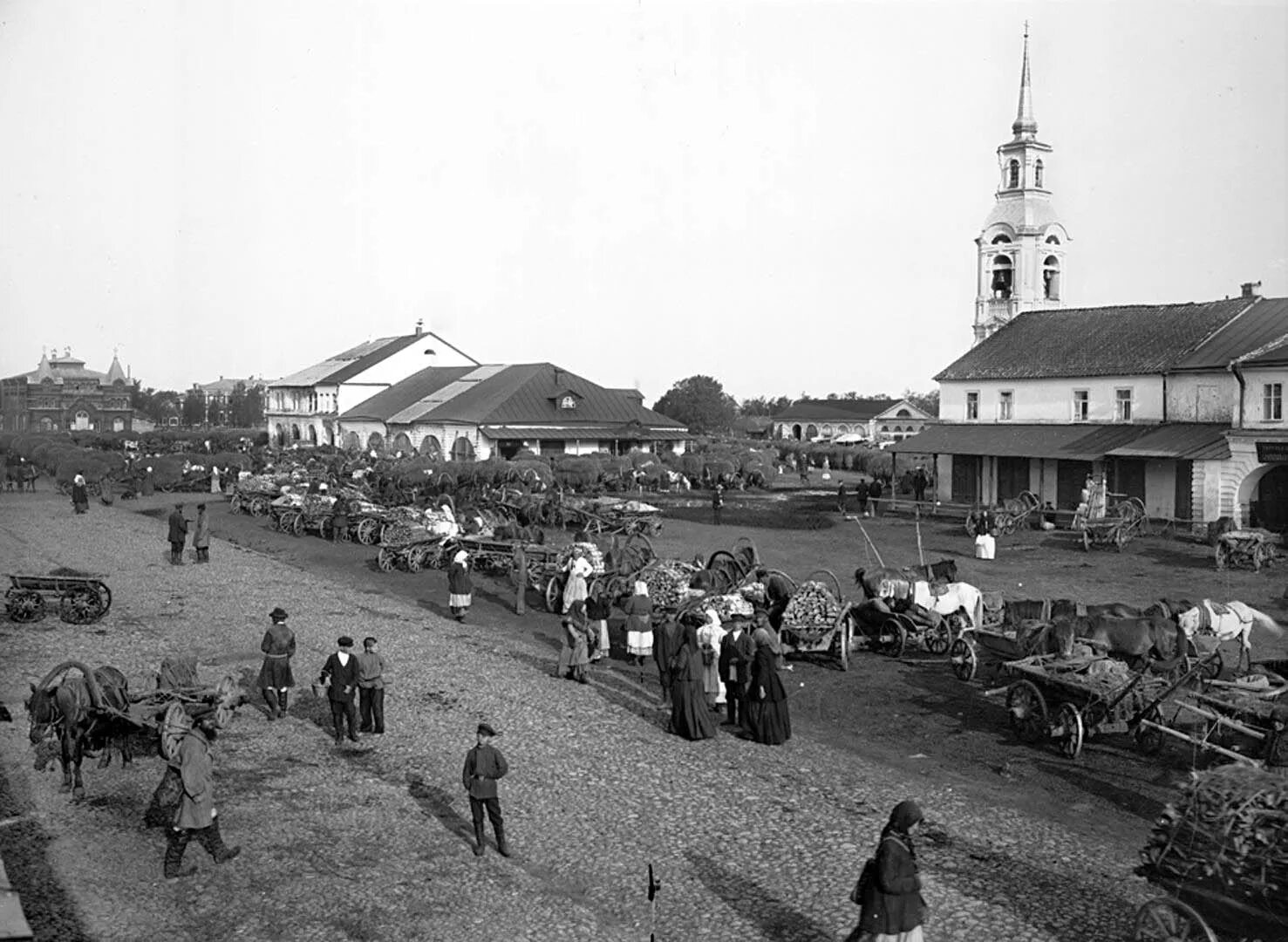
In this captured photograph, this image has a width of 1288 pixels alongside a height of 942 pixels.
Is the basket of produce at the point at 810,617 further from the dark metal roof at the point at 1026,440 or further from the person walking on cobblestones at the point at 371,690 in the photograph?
the dark metal roof at the point at 1026,440

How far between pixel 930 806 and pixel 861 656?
23.1 ft

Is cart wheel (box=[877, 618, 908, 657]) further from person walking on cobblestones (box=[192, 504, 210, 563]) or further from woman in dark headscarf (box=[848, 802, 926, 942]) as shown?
person walking on cobblestones (box=[192, 504, 210, 563])

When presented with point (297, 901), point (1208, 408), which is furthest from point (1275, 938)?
point (1208, 408)

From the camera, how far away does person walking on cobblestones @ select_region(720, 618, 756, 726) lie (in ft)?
48.3

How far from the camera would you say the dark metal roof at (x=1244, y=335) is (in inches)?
1383

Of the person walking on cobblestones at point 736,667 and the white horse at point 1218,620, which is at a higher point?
the white horse at point 1218,620

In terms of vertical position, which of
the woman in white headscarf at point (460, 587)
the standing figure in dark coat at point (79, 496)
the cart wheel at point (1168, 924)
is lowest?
the cart wheel at point (1168, 924)

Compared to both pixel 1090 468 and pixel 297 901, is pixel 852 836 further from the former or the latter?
pixel 1090 468

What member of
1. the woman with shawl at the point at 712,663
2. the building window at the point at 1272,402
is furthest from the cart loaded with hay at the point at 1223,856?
the building window at the point at 1272,402

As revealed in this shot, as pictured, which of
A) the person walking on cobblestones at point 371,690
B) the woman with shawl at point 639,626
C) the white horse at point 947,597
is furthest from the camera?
the woman with shawl at point 639,626

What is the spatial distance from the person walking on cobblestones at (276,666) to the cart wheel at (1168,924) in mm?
10723

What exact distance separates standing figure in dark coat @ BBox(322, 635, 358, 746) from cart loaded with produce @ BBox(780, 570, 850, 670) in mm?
6993

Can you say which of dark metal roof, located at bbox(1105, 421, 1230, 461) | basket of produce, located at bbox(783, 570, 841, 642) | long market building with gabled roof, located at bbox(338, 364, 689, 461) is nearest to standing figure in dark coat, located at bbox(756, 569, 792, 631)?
basket of produce, located at bbox(783, 570, 841, 642)

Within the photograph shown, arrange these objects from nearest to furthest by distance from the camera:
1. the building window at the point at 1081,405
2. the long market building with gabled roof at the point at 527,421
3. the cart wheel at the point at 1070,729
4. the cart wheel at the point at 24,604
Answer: the cart wheel at the point at 1070,729 < the cart wheel at the point at 24,604 < the building window at the point at 1081,405 < the long market building with gabled roof at the point at 527,421
